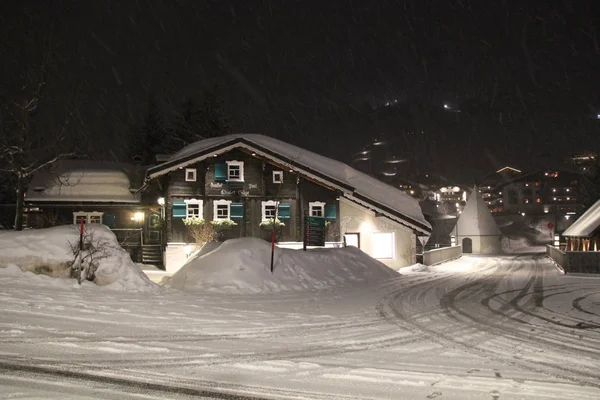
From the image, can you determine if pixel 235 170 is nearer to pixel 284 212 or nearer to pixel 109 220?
pixel 284 212

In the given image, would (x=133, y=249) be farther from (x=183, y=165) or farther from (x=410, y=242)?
(x=410, y=242)

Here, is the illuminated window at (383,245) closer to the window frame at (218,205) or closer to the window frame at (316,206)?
the window frame at (316,206)

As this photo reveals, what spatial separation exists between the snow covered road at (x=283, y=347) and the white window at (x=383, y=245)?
19.0 meters

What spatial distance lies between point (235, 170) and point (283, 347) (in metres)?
25.5

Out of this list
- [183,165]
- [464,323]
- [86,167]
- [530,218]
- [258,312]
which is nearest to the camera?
[464,323]

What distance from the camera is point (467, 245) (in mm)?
74562

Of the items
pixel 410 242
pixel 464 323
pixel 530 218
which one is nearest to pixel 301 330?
pixel 464 323

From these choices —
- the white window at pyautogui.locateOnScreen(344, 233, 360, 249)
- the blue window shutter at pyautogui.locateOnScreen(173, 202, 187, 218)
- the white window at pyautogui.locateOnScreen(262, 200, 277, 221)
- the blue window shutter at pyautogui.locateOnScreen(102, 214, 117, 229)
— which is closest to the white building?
the white window at pyautogui.locateOnScreen(344, 233, 360, 249)

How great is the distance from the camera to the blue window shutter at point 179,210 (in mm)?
33031

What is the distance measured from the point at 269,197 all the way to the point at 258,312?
806 inches

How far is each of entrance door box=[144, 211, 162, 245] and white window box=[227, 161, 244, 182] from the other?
6386mm

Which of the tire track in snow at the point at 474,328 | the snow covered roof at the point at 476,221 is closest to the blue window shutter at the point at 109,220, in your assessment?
the tire track in snow at the point at 474,328

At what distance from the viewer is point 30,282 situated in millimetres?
15047

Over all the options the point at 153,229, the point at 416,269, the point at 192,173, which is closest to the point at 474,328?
the point at 416,269
